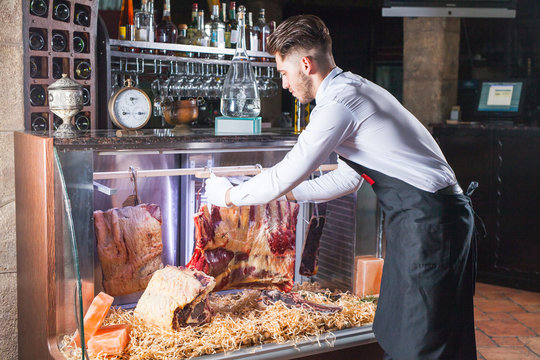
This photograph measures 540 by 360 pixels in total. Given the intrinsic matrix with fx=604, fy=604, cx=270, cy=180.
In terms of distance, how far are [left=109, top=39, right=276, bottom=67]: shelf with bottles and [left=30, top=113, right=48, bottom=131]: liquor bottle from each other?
1042 millimetres

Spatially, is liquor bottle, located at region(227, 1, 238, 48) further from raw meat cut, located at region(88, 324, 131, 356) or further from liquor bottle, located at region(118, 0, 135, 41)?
raw meat cut, located at region(88, 324, 131, 356)

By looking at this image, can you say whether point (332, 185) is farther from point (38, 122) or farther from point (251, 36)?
point (251, 36)

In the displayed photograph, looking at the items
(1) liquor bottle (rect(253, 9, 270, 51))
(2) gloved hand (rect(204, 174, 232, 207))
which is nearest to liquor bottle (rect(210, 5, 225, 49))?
(1) liquor bottle (rect(253, 9, 270, 51))

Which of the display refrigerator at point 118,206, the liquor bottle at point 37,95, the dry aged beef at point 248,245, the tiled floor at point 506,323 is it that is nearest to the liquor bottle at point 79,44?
the liquor bottle at point 37,95

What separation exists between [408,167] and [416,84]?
12.8 ft

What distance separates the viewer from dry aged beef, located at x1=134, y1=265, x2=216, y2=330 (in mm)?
2230

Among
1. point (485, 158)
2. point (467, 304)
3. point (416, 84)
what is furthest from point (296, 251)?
point (416, 84)

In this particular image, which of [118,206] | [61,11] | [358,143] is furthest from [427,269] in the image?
[61,11]

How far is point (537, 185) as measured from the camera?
4723 mm

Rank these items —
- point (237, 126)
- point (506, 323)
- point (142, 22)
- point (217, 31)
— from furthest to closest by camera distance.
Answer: point (217, 31), point (506, 323), point (142, 22), point (237, 126)

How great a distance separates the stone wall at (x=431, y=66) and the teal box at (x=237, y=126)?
3480mm

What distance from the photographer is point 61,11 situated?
292 cm

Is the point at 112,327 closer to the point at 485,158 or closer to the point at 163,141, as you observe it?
the point at 163,141

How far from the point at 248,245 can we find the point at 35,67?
1.29 metres
